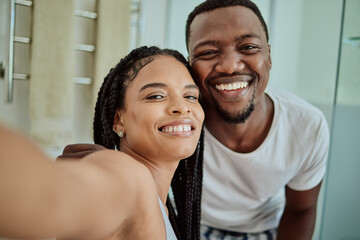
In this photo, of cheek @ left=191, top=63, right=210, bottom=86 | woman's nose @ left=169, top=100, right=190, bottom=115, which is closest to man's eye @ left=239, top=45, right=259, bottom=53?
cheek @ left=191, top=63, right=210, bottom=86

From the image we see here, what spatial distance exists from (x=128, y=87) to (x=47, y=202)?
47 centimetres

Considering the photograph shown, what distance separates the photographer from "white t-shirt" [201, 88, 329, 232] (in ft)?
3.70

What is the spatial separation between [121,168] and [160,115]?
9.9 inches

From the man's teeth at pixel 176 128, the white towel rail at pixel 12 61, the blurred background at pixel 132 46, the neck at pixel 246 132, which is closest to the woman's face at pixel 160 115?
the man's teeth at pixel 176 128

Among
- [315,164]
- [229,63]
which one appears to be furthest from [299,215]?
[229,63]

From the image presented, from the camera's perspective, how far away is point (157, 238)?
59 cm

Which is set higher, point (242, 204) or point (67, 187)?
point (67, 187)

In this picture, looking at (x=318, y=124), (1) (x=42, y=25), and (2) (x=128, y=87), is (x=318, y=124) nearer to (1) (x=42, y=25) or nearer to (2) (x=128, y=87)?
(2) (x=128, y=87)

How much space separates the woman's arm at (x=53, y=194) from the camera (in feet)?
0.93

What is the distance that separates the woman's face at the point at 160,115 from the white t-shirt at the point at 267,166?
43 cm

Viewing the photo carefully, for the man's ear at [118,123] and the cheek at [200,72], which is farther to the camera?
the cheek at [200,72]

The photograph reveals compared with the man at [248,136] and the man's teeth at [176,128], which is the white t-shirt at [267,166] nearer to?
the man at [248,136]

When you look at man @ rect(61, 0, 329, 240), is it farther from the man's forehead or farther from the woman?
the woman

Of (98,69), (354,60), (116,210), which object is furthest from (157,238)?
(98,69)
